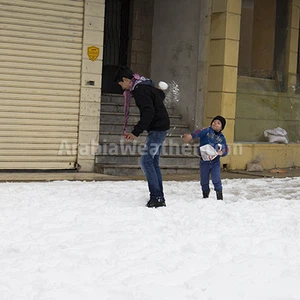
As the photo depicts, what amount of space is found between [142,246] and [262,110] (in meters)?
8.72

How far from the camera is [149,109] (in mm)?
7566

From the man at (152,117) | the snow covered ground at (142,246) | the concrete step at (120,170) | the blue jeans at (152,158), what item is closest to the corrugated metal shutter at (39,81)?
the concrete step at (120,170)

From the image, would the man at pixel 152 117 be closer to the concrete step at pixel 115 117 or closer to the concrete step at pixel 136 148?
the concrete step at pixel 136 148

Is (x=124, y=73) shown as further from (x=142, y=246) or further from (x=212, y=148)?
(x=142, y=246)

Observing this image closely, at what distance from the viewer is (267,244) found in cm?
602

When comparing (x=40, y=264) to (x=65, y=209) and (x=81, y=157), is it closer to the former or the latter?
(x=65, y=209)

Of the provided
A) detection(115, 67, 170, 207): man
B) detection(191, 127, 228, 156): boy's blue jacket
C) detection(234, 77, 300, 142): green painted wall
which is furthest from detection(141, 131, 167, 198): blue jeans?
detection(234, 77, 300, 142): green painted wall

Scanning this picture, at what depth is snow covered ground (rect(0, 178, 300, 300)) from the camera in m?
4.65

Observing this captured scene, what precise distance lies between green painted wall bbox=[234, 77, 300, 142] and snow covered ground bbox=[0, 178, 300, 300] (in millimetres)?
4739

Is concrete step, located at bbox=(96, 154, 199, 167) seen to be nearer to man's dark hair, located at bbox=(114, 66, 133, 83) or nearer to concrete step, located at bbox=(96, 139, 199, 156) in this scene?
concrete step, located at bbox=(96, 139, 199, 156)

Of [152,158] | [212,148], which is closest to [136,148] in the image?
[212,148]

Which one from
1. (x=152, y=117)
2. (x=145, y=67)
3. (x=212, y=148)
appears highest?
(x=145, y=67)

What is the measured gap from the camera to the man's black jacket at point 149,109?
297 inches

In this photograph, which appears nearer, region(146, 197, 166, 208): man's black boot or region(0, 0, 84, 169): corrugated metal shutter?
region(146, 197, 166, 208): man's black boot
